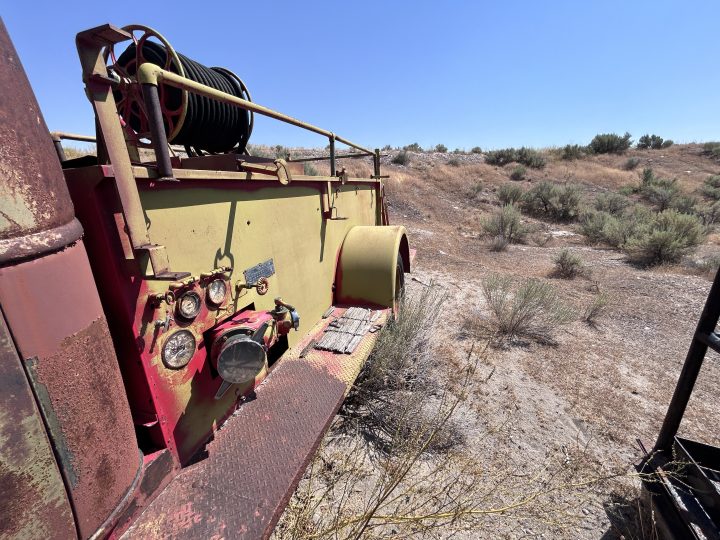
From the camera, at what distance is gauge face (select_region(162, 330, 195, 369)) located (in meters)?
1.46

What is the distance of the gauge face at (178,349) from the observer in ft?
4.78

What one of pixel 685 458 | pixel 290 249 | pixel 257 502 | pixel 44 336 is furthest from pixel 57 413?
pixel 685 458

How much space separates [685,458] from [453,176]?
1761cm

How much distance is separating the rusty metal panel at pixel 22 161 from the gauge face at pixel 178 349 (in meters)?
0.68

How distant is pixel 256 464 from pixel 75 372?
35.7 inches

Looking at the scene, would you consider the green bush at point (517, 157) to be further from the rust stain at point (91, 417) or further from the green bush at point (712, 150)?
the rust stain at point (91, 417)

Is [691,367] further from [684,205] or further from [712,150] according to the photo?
[712,150]

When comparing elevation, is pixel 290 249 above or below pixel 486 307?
above

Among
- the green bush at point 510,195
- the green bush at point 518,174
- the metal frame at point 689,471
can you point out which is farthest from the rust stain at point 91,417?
the green bush at point 518,174

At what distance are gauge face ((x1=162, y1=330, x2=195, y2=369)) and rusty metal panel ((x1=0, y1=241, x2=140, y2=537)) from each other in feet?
0.99

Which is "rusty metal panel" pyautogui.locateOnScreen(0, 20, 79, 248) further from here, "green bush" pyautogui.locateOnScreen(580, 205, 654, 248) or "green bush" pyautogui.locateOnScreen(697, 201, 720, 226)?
"green bush" pyautogui.locateOnScreen(697, 201, 720, 226)

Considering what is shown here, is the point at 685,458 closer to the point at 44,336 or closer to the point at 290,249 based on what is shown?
the point at 290,249

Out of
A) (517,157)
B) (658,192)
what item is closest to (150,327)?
(658,192)

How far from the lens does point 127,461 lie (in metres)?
1.19
